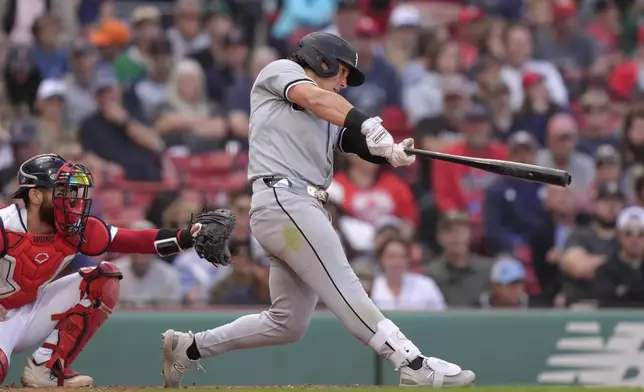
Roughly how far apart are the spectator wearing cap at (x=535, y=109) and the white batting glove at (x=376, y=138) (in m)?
6.31

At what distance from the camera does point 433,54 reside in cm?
1268

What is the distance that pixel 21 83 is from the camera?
11742 mm

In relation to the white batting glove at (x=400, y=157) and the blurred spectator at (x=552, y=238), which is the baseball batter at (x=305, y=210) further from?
the blurred spectator at (x=552, y=238)

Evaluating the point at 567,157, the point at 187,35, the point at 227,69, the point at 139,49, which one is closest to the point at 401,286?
the point at 567,157

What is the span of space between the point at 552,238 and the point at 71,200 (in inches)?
220

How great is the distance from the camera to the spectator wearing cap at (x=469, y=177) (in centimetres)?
1109

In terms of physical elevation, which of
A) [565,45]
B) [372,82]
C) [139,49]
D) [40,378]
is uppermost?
[565,45]

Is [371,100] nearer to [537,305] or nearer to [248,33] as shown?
[248,33]

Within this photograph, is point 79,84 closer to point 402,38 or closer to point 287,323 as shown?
point 402,38

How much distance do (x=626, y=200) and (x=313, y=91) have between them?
5.74 m

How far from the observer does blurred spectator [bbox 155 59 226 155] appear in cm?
1138

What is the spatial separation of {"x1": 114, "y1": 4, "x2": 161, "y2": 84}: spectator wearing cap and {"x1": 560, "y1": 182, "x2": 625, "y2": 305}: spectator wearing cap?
4.62 metres

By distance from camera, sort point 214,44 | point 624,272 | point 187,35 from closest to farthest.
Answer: point 624,272 → point 214,44 → point 187,35

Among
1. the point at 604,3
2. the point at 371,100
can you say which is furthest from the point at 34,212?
the point at 604,3
